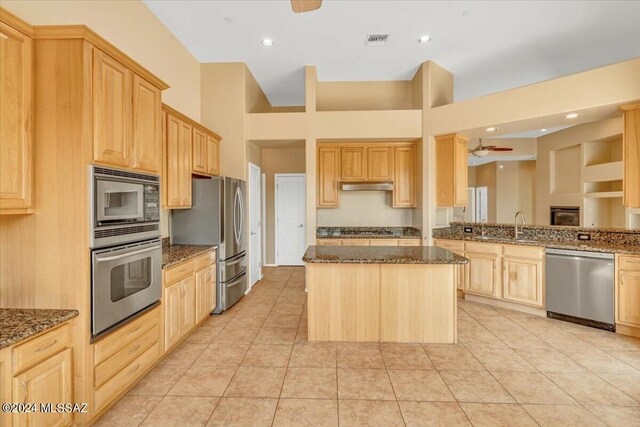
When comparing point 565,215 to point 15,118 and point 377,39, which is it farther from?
point 15,118

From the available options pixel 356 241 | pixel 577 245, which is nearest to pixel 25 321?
pixel 356 241

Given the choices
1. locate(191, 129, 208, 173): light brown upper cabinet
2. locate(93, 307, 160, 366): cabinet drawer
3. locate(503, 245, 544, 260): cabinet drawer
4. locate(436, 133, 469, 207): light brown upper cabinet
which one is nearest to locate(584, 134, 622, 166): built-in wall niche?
locate(436, 133, 469, 207): light brown upper cabinet

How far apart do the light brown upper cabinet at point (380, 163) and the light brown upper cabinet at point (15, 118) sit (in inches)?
175

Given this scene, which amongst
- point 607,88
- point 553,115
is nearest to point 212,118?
point 553,115

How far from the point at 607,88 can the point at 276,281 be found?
536cm

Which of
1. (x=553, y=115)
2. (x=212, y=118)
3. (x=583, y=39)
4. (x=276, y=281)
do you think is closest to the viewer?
(x=553, y=115)

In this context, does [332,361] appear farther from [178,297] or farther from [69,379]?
[69,379]

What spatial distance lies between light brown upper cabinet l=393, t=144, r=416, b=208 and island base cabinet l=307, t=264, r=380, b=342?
261cm

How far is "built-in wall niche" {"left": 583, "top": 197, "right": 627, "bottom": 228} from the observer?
6.43 metres

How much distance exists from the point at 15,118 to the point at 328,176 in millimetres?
4183

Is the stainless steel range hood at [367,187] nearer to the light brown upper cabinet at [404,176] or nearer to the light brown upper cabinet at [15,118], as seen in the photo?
the light brown upper cabinet at [404,176]

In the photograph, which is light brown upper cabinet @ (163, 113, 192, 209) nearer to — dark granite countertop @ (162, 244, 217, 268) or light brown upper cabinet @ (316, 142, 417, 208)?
dark granite countertop @ (162, 244, 217, 268)

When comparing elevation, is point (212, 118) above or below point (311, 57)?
below

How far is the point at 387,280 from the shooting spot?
3.06 metres
